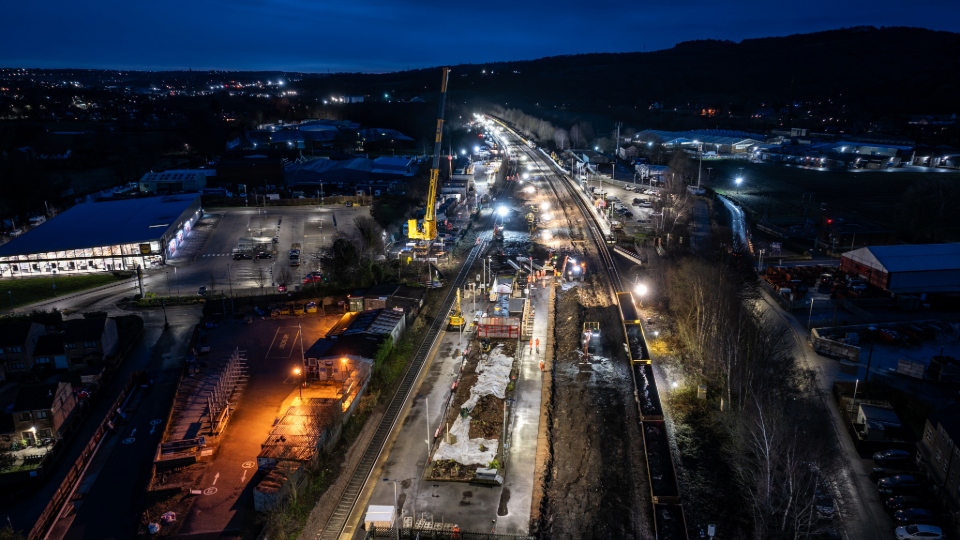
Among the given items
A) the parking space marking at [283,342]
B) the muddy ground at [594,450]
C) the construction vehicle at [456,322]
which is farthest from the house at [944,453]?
the parking space marking at [283,342]

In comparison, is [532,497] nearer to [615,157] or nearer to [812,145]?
[615,157]

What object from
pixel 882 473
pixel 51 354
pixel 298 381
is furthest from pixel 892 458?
pixel 51 354

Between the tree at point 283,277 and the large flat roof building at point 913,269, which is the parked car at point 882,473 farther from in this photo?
the tree at point 283,277

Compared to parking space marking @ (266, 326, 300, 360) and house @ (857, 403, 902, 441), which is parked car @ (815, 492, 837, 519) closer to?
house @ (857, 403, 902, 441)

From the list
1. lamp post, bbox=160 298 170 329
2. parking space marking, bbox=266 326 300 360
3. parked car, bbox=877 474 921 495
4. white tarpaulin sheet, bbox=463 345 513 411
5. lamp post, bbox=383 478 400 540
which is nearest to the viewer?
lamp post, bbox=383 478 400 540

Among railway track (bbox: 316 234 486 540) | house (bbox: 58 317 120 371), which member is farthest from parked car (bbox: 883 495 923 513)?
house (bbox: 58 317 120 371)

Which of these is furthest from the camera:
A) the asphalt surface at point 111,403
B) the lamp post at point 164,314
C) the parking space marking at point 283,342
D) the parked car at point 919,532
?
the lamp post at point 164,314
